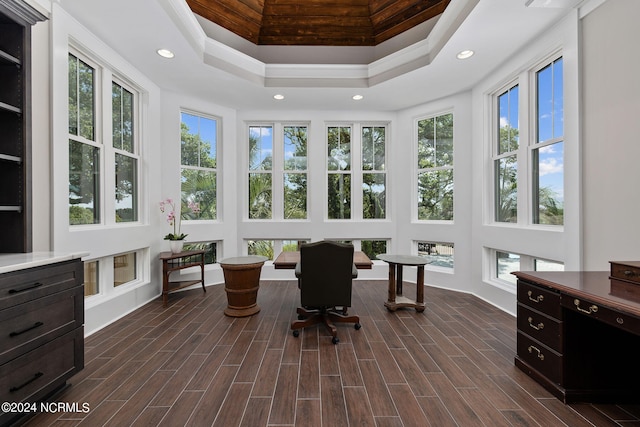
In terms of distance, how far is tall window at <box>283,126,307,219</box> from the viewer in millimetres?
4965

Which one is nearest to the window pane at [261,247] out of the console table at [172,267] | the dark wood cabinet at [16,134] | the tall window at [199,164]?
the tall window at [199,164]

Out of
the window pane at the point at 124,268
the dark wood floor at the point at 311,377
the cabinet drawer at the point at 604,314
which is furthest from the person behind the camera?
the window pane at the point at 124,268

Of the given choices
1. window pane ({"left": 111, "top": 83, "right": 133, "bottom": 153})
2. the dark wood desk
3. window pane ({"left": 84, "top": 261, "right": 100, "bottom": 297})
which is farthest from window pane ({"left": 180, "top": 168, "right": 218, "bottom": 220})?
the dark wood desk

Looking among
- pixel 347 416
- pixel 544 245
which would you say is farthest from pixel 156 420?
pixel 544 245

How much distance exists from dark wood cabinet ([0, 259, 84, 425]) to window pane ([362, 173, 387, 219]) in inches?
158

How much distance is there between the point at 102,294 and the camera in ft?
10.1

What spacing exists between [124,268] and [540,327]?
4.32 meters

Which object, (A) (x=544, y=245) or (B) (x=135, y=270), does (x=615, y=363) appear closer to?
(A) (x=544, y=245)

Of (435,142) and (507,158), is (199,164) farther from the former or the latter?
A: (507,158)

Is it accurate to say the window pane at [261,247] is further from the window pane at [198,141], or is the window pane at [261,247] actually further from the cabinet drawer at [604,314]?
the cabinet drawer at [604,314]

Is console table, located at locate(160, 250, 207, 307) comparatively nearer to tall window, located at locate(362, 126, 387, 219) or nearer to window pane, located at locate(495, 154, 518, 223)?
tall window, located at locate(362, 126, 387, 219)

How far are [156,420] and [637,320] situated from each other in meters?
2.63

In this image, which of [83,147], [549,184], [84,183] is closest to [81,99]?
[83,147]

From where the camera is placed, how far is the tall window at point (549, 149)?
2775mm
